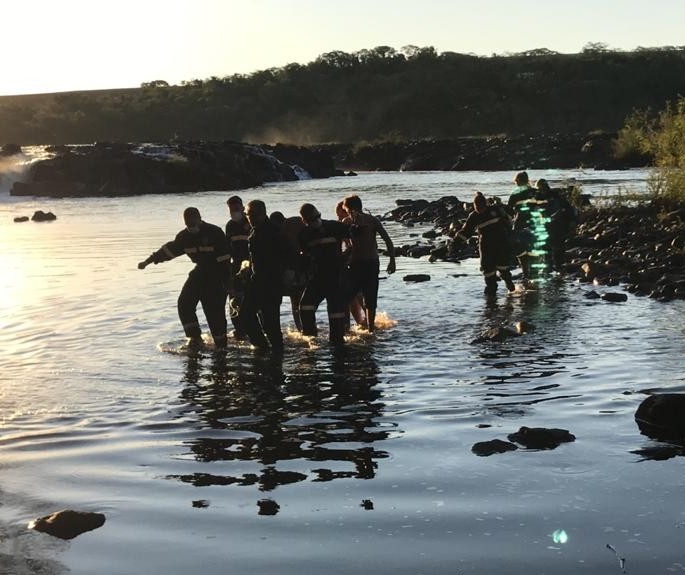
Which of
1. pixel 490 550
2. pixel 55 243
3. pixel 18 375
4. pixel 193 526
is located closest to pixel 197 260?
pixel 18 375

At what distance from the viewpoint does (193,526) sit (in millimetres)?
6234

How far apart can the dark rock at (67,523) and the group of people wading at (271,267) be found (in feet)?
20.3

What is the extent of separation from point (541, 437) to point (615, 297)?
8.34m

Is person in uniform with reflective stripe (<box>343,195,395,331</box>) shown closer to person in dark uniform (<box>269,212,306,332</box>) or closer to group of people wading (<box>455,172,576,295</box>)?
Answer: person in dark uniform (<box>269,212,306,332</box>)

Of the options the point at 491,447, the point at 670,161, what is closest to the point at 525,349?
the point at 491,447

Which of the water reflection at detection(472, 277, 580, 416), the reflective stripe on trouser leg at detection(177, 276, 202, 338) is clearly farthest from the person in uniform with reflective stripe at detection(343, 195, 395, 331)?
the reflective stripe on trouser leg at detection(177, 276, 202, 338)

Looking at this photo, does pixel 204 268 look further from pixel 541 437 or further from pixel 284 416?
pixel 541 437

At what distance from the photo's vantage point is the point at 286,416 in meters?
9.24

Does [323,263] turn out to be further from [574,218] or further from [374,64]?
[374,64]

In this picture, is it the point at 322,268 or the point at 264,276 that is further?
the point at 322,268

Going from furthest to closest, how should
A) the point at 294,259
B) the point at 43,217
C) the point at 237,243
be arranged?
the point at 43,217, the point at 237,243, the point at 294,259

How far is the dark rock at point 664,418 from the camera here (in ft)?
25.6

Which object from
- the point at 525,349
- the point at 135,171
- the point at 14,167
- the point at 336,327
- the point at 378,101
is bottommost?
the point at 525,349

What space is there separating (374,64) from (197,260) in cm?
13725
